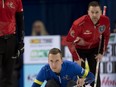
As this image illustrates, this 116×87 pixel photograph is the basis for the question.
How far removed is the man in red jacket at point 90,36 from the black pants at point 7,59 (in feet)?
4.17

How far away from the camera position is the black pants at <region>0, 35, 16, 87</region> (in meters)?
5.80

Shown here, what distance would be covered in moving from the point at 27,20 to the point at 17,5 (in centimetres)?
404

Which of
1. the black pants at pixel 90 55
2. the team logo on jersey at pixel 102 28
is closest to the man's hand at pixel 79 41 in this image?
the black pants at pixel 90 55

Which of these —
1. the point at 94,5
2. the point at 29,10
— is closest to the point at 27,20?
the point at 29,10

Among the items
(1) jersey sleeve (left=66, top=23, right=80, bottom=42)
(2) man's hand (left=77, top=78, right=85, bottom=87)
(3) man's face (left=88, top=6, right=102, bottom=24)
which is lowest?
(2) man's hand (left=77, top=78, right=85, bottom=87)

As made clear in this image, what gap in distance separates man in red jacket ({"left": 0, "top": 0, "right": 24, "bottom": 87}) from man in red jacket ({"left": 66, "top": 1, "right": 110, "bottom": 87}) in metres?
1.18

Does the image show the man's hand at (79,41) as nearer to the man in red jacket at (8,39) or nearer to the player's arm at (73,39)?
the player's arm at (73,39)

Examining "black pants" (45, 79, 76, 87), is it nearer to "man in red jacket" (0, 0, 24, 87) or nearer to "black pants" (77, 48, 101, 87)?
"man in red jacket" (0, 0, 24, 87)

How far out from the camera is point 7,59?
5.86 metres

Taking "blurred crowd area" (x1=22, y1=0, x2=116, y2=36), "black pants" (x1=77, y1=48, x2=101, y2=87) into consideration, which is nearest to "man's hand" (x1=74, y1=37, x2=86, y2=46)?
"black pants" (x1=77, y1=48, x2=101, y2=87)

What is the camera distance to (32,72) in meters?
8.34

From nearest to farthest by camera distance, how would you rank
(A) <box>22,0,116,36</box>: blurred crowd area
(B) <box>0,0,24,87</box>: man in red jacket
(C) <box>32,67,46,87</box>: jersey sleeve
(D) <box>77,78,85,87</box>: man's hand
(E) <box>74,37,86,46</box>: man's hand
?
(B) <box>0,0,24,87</box>: man in red jacket
(C) <box>32,67,46,87</box>: jersey sleeve
(D) <box>77,78,85,87</box>: man's hand
(E) <box>74,37,86,46</box>: man's hand
(A) <box>22,0,116,36</box>: blurred crowd area

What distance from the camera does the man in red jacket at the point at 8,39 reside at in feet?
19.0

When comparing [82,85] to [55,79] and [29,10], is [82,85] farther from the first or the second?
[29,10]
